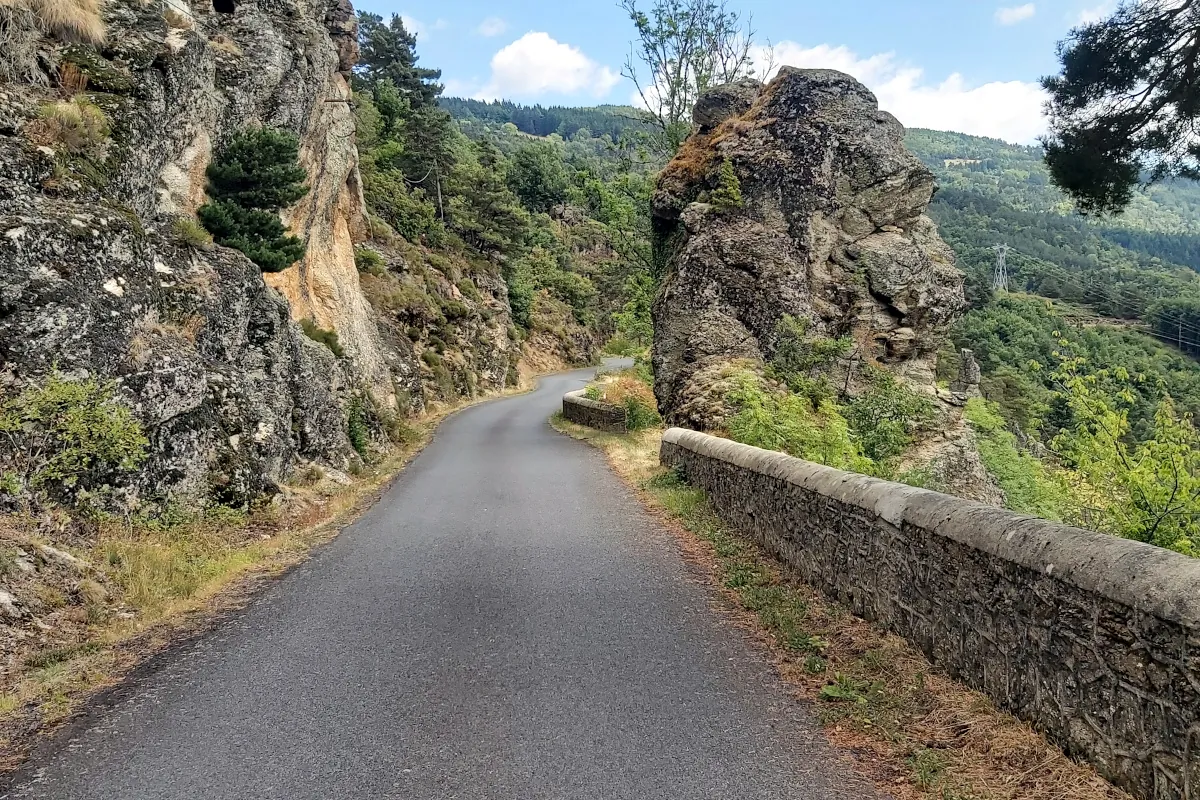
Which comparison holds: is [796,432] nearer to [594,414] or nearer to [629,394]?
[594,414]

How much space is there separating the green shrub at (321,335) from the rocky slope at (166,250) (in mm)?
216

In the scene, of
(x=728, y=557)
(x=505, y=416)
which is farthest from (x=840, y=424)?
(x=505, y=416)

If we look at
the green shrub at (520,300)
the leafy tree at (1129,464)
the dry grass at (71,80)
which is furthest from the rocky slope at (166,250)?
the green shrub at (520,300)

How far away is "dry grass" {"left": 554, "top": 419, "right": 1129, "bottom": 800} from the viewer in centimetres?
321

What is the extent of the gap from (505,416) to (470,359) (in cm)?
1112

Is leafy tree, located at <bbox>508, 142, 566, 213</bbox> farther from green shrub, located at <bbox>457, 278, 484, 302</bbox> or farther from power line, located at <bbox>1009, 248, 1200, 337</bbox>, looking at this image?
power line, located at <bbox>1009, 248, 1200, 337</bbox>

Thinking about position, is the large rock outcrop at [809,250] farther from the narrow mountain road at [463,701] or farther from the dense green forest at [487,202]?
the narrow mountain road at [463,701]

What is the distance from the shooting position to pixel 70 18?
10.6m

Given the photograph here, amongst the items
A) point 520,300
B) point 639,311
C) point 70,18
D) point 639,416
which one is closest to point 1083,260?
point 520,300

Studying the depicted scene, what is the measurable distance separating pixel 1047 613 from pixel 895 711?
1107 mm

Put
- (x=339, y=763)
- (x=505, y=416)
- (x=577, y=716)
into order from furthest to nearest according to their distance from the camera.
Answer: (x=505, y=416), (x=577, y=716), (x=339, y=763)

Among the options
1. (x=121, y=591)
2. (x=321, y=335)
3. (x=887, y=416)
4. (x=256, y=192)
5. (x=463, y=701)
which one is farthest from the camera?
(x=321, y=335)

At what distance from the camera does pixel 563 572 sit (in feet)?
23.9

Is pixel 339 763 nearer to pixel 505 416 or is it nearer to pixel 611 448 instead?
pixel 611 448
